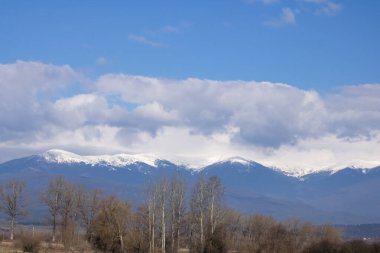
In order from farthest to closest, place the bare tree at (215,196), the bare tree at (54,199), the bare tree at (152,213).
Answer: the bare tree at (54,199) → the bare tree at (215,196) → the bare tree at (152,213)

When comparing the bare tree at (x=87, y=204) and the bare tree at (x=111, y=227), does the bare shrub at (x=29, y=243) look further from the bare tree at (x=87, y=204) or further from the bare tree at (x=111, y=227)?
the bare tree at (x=87, y=204)

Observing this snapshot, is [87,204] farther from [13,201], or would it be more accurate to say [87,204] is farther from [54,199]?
[13,201]

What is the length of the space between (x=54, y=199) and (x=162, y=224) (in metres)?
28.1

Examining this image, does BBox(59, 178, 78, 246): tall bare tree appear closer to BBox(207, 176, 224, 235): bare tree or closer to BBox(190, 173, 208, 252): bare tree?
BBox(190, 173, 208, 252): bare tree

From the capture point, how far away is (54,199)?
112875 millimetres

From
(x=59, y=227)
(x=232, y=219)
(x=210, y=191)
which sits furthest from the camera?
(x=232, y=219)

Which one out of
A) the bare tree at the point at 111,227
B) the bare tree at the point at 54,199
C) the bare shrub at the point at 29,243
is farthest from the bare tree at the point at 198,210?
the bare tree at the point at 54,199

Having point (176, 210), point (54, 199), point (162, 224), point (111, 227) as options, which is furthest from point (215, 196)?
point (54, 199)

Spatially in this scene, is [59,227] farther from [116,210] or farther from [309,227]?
[309,227]

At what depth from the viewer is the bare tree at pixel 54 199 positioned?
361 ft

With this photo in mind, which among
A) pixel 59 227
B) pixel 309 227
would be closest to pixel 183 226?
pixel 59 227

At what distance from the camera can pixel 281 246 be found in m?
96.0

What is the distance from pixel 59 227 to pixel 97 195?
8.43m

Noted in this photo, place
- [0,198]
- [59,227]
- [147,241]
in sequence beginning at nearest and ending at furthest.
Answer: [147,241], [59,227], [0,198]
